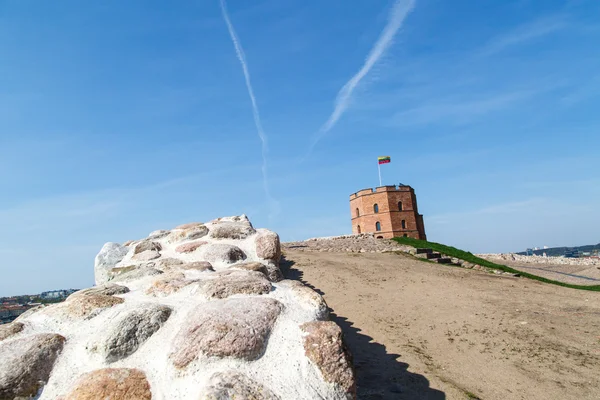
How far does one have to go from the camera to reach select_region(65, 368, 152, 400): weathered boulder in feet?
8.22

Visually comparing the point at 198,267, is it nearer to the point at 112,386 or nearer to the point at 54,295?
the point at 112,386

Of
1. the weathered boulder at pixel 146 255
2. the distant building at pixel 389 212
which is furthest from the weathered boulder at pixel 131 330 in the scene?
the distant building at pixel 389 212

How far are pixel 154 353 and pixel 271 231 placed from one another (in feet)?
12.7

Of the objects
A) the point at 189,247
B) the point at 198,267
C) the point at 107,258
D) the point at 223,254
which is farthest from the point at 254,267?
the point at 107,258

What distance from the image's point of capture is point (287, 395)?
8.45 ft

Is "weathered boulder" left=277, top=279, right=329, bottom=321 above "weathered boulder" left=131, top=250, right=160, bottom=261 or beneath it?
beneath

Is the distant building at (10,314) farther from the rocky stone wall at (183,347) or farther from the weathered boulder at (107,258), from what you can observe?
the weathered boulder at (107,258)

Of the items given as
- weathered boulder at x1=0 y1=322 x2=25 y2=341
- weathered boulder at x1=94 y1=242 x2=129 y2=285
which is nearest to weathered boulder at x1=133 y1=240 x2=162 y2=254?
weathered boulder at x1=94 y1=242 x2=129 y2=285

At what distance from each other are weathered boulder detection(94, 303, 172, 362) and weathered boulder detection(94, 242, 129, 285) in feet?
13.9

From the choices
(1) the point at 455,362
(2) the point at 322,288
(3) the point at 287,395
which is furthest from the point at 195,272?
(2) the point at 322,288

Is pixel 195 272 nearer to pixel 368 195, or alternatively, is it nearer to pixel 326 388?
pixel 326 388

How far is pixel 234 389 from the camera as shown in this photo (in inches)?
96.5

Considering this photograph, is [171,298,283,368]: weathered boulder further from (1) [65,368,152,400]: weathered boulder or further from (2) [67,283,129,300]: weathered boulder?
(2) [67,283,129,300]: weathered boulder

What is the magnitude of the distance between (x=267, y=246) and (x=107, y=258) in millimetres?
3458
